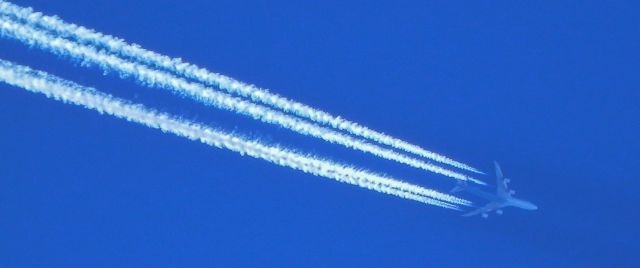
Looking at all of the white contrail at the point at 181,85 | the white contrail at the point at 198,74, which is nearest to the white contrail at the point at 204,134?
the white contrail at the point at 181,85

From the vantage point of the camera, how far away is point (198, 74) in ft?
20.5

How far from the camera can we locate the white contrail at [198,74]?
5500 mm

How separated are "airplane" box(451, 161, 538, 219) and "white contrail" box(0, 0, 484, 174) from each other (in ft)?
1.62

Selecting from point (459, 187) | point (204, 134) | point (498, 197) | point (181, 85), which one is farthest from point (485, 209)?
point (181, 85)

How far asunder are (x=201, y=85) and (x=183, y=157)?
1161 mm

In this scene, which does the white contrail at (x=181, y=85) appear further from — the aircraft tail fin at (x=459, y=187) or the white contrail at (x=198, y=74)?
the aircraft tail fin at (x=459, y=187)

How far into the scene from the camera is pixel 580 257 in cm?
922

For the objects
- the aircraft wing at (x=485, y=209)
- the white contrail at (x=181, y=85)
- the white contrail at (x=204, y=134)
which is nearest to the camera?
the white contrail at (x=181, y=85)

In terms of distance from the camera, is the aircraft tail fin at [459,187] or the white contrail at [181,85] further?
the aircraft tail fin at [459,187]

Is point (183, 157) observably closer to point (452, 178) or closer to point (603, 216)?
point (452, 178)

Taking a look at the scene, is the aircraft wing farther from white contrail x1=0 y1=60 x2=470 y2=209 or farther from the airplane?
white contrail x1=0 y1=60 x2=470 y2=209

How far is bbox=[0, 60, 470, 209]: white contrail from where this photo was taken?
5.59 meters

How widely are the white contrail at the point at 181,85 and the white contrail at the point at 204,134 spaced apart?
10.0 inches

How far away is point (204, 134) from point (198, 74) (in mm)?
611
